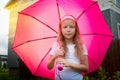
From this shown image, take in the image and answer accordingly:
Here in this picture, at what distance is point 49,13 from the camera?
368cm

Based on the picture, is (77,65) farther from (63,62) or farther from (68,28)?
(68,28)

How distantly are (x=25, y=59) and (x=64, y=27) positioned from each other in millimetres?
928

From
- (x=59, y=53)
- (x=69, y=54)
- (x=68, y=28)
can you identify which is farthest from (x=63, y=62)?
(x=68, y=28)

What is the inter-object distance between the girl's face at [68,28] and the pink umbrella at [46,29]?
72 cm

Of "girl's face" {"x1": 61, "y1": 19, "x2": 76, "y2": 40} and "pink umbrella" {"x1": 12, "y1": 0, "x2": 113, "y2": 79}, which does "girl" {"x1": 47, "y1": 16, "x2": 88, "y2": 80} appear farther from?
"pink umbrella" {"x1": 12, "y1": 0, "x2": 113, "y2": 79}

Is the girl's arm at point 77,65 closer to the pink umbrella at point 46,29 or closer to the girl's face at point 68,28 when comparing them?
the girl's face at point 68,28

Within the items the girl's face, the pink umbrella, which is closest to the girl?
the girl's face

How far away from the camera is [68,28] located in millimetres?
2820

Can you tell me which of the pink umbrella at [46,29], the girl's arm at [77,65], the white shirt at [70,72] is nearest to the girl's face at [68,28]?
the white shirt at [70,72]

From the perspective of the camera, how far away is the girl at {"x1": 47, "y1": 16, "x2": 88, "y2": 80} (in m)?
2.74

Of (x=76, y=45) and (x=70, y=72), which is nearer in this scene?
(x=70, y=72)

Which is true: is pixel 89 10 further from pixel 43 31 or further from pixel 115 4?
pixel 115 4

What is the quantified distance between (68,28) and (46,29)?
2.86 ft

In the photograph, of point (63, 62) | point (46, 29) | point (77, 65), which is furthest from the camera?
point (46, 29)
